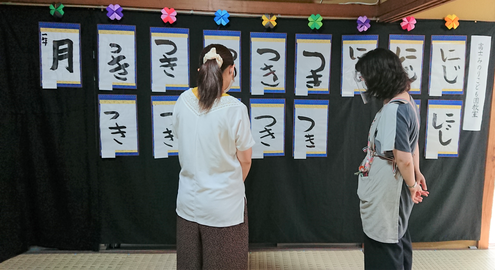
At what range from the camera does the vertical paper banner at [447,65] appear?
2354 millimetres

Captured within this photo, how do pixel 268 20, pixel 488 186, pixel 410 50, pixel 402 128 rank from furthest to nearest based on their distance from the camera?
1. pixel 488 186
2. pixel 410 50
3. pixel 268 20
4. pixel 402 128

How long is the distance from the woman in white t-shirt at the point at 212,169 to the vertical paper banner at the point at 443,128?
5.91 feet

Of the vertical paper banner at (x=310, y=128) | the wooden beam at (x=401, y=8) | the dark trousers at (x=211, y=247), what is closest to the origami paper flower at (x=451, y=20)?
the wooden beam at (x=401, y=8)

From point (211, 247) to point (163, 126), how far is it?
1233 millimetres

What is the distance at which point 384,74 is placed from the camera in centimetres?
145

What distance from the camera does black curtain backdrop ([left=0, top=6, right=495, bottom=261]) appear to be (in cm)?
224

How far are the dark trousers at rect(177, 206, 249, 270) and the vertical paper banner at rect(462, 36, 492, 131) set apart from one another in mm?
2155

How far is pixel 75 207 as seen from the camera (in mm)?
2334

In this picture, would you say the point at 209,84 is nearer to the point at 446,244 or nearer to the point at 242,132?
the point at 242,132

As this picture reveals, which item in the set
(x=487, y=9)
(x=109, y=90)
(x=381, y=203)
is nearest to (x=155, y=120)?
(x=109, y=90)

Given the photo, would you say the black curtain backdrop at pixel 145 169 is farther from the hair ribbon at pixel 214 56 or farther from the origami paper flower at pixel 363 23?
the hair ribbon at pixel 214 56

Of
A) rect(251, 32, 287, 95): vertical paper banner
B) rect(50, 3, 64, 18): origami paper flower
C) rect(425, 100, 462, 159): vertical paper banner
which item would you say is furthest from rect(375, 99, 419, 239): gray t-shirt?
rect(50, 3, 64, 18): origami paper flower

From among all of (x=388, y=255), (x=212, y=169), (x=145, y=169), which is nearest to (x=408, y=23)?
(x=388, y=255)

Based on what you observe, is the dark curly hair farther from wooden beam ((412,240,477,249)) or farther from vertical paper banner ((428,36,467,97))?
wooden beam ((412,240,477,249))
